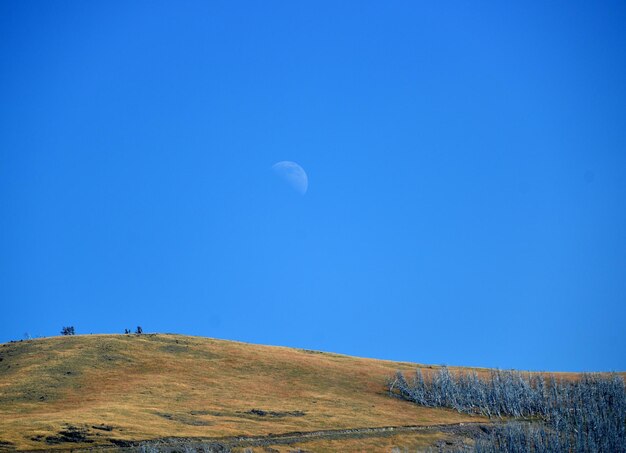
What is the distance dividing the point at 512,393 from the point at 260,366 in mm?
51848

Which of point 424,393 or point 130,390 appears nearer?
point 130,390

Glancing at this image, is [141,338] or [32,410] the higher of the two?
[141,338]

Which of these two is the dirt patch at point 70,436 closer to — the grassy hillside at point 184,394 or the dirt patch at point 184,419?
the grassy hillside at point 184,394

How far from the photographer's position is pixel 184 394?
118 metres

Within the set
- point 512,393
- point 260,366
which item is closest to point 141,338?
point 260,366

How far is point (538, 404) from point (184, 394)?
223 ft

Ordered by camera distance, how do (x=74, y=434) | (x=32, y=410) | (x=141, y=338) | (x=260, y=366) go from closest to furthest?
(x=74, y=434) → (x=32, y=410) → (x=260, y=366) → (x=141, y=338)

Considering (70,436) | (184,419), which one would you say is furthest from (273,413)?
(70,436)

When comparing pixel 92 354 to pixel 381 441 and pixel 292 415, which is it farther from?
pixel 381 441

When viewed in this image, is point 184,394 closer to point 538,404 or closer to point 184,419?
point 184,419

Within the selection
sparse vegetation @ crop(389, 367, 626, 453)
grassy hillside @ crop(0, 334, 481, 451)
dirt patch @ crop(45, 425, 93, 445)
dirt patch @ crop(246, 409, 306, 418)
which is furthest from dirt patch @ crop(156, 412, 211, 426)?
sparse vegetation @ crop(389, 367, 626, 453)

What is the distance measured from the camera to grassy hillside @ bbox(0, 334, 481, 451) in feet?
304

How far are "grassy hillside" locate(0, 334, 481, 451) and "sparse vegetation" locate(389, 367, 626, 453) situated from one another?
707 centimetres

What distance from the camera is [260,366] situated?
142125mm
